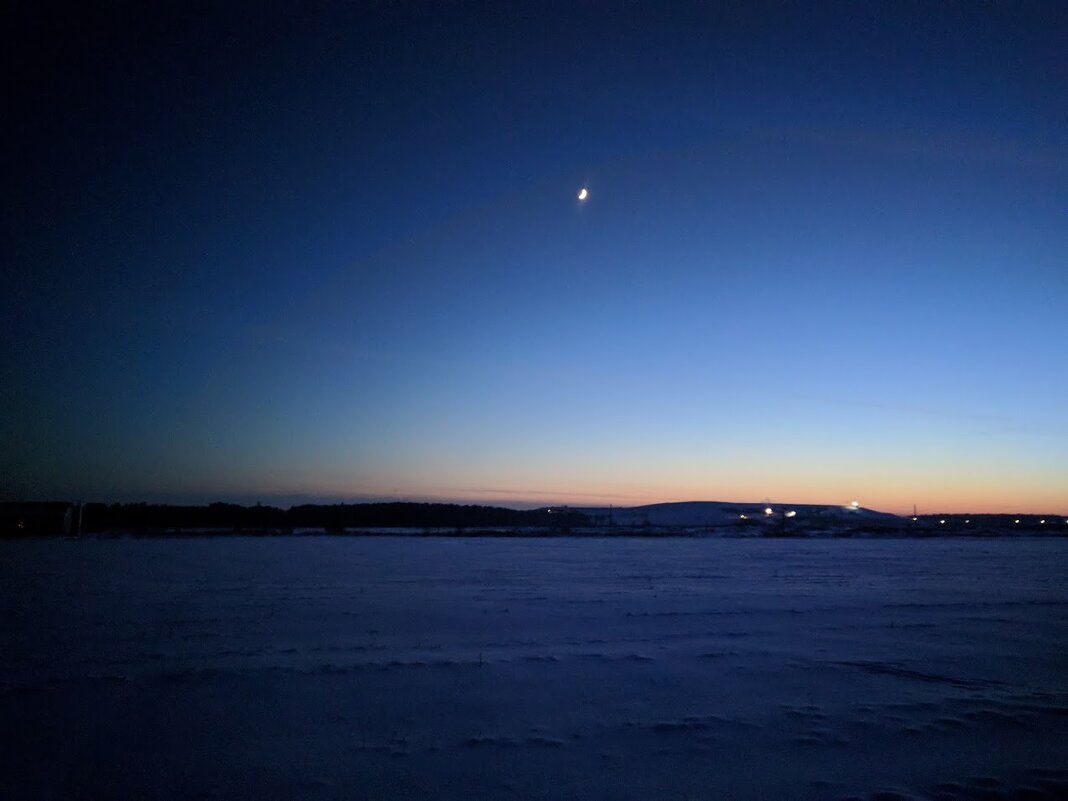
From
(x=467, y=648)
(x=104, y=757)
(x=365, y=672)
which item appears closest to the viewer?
(x=104, y=757)

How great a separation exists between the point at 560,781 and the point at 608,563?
24.8 metres

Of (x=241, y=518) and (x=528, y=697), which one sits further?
(x=241, y=518)

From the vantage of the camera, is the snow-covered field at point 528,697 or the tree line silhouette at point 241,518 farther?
the tree line silhouette at point 241,518

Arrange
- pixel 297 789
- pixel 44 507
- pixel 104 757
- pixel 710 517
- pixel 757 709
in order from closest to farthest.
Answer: pixel 297 789
pixel 104 757
pixel 757 709
pixel 44 507
pixel 710 517

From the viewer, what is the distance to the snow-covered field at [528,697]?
5.43m

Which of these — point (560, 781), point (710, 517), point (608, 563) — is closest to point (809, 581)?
point (608, 563)

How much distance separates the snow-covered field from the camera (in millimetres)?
5430

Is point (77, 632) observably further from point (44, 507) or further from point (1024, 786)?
point (44, 507)

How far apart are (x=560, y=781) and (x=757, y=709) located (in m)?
3.09

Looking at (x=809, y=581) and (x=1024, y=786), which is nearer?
(x=1024, y=786)

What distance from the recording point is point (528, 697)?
775 cm

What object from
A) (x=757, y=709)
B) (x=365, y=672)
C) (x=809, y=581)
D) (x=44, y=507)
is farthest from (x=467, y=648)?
(x=44, y=507)

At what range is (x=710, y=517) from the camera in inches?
6501

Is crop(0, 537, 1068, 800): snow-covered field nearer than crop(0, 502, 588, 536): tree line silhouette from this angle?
Yes
